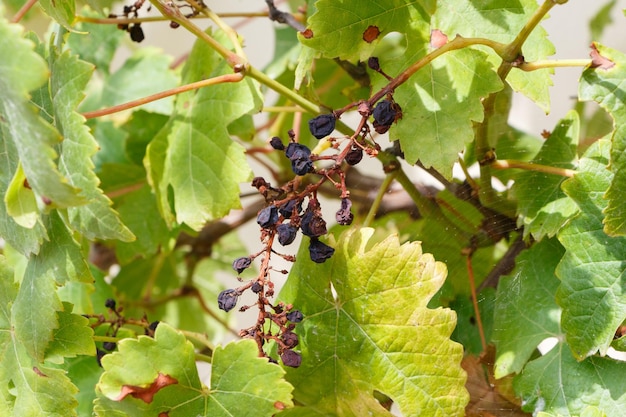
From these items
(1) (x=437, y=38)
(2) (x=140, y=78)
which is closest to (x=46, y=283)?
(1) (x=437, y=38)

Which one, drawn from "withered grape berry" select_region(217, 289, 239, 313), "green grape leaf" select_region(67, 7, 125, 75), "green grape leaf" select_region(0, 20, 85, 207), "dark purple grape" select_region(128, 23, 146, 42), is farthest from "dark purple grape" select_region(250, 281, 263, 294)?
"green grape leaf" select_region(67, 7, 125, 75)

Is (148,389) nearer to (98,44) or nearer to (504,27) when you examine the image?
(504,27)

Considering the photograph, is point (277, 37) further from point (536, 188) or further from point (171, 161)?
point (536, 188)

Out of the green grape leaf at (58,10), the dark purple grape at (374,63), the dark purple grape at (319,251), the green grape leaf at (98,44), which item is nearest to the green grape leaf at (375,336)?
the dark purple grape at (319,251)

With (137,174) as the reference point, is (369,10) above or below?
above

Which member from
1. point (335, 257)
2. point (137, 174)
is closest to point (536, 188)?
point (335, 257)

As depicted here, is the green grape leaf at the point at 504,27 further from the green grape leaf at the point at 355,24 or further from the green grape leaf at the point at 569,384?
the green grape leaf at the point at 569,384

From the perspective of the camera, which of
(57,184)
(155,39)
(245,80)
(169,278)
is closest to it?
(57,184)
